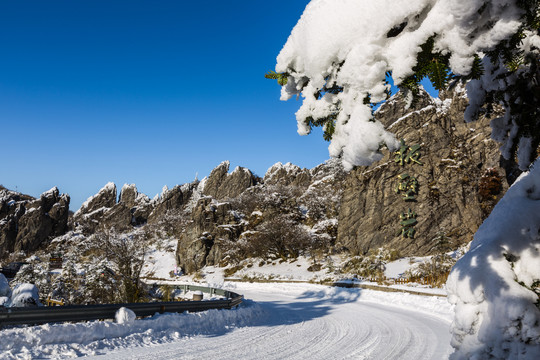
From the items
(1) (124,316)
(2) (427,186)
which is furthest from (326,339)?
(2) (427,186)

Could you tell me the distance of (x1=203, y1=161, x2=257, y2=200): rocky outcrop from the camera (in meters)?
93.2

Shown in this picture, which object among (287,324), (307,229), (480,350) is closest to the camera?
(480,350)

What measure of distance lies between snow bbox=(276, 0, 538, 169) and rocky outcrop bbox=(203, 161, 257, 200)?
89.2 metres

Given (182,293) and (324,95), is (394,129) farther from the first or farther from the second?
(324,95)

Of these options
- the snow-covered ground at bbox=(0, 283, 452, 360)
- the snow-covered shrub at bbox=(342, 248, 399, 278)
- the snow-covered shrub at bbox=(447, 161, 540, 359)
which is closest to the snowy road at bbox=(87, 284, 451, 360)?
the snow-covered ground at bbox=(0, 283, 452, 360)

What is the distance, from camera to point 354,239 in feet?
132

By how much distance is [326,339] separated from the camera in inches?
364

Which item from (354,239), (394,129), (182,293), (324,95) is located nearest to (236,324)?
(324,95)

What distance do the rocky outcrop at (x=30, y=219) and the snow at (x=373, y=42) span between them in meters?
100

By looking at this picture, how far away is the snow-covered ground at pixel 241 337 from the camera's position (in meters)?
6.70

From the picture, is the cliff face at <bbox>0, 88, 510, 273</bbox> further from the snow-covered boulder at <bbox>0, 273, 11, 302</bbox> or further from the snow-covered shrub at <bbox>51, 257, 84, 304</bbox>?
the snow-covered boulder at <bbox>0, 273, 11, 302</bbox>

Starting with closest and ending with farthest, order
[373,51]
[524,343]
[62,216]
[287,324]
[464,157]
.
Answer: [373,51]
[524,343]
[287,324]
[464,157]
[62,216]

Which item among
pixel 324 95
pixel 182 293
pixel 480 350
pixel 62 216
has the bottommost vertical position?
pixel 182 293

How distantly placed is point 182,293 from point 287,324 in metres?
11.9
